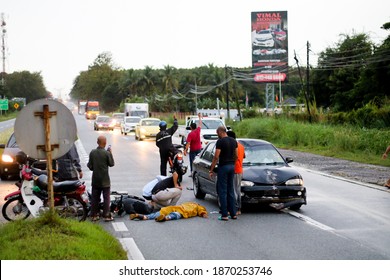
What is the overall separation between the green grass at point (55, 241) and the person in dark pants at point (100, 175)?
1739mm

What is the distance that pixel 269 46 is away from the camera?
7150 cm

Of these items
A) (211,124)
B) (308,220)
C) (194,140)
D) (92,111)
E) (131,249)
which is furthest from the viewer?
(92,111)

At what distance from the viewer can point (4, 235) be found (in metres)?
10.4

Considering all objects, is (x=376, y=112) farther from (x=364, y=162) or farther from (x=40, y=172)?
(x=40, y=172)

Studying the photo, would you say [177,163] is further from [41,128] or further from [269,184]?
[41,128]

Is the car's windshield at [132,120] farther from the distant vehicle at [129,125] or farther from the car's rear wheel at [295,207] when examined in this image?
the car's rear wheel at [295,207]

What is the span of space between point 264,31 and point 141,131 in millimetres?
27096

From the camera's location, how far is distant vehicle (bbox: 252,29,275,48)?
234 ft

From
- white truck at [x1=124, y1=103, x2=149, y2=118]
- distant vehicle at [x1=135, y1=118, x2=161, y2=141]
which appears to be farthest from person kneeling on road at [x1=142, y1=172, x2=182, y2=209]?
white truck at [x1=124, y1=103, x2=149, y2=118]

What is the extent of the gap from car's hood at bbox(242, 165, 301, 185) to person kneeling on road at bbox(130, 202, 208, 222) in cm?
121

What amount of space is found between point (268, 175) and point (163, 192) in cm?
209

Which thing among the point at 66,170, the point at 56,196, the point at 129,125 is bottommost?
the point at 129,125

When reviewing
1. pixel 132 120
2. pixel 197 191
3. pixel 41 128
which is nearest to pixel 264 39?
pixel 132 120

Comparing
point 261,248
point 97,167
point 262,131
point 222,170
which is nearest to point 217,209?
point 222,170
